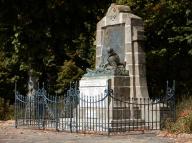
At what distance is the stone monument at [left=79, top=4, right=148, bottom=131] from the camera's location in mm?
17609

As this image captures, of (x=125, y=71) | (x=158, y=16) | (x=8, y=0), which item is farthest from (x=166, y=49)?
(x=125, y=71)

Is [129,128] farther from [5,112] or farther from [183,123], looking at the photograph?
[5,112]

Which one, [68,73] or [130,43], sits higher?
[130,43]

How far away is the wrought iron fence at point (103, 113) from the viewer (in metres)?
16.8

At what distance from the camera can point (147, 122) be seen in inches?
685

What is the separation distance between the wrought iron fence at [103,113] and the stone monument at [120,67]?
0.10 meters

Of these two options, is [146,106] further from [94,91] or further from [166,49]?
[166,49]

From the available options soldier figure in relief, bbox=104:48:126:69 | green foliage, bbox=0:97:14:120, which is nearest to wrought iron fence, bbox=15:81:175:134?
soldier figure in relief, bbox=104:48:126:69

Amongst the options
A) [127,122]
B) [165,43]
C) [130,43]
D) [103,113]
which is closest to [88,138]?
[103,113]

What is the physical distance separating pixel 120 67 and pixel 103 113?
2027 millimetres

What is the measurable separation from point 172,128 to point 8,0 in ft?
40.1

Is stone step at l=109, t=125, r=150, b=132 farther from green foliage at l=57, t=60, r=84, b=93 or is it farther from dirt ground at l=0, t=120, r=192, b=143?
green foliage at l=57, t=60, r=84, b=93

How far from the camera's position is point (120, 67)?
18266 mm

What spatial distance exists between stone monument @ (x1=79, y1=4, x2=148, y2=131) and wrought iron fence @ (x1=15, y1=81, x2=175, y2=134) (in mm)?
98
